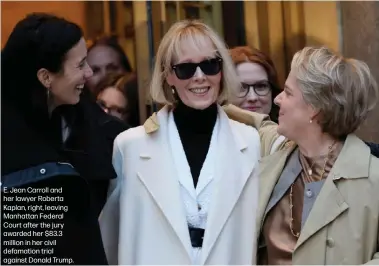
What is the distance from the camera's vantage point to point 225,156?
294cm

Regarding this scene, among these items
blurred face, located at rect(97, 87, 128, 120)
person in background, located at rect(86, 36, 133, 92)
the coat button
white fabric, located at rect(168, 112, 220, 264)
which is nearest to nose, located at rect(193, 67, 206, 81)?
white fabric, located at rect(168, 112, 220, 264)

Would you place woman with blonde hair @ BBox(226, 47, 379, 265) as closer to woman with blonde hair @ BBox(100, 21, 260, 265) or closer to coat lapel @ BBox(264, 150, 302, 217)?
coat lapel @ BBox(264, 150, 302, 217)

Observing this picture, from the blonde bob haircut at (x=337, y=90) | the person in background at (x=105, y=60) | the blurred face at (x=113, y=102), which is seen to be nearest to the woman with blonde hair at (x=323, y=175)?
the blonde bob haircut at (x=337, y=90)

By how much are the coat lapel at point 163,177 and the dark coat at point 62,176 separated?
15cm

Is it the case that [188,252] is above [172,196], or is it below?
below

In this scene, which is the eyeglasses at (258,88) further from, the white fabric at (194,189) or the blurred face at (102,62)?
the blurred face at (102,62)

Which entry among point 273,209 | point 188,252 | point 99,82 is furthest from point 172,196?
point 99,82

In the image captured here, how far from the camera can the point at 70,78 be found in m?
2.83

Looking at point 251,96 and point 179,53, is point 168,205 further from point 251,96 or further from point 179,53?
point 251,96

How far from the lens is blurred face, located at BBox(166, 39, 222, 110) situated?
2924mm

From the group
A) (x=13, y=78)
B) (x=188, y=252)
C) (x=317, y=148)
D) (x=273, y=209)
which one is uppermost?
(x=13, y=78)

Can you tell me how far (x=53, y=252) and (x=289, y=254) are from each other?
0.85 meters

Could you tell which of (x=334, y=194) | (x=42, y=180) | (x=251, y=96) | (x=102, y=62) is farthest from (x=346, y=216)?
(x=102, y=62)

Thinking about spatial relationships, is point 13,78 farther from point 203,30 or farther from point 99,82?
point 99,82
